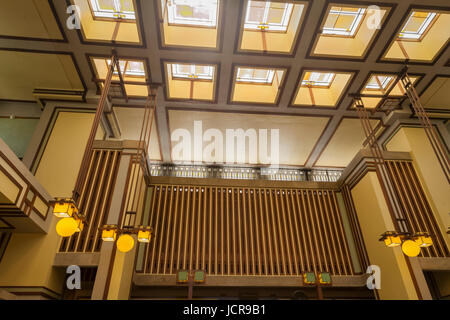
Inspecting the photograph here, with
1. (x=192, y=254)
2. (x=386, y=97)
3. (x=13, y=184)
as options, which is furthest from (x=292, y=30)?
(x=13, y=184)

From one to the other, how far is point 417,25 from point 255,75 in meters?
3.14

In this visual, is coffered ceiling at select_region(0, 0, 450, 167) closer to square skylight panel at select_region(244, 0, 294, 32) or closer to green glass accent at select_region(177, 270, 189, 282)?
square skylight panel at select_region(244, 0, 294, 32)

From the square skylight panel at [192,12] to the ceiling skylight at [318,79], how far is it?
2330 millimetres

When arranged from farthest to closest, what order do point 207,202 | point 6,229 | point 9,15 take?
point 207,202
point 9,15
point 6,229

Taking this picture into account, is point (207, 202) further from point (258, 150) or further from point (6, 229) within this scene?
point (6, 229)

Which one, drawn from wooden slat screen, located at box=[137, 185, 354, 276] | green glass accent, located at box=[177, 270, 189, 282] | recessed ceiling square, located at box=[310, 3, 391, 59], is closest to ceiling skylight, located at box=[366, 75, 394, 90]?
recessed ceiling square, located at box=[310, 3, 391, 59]

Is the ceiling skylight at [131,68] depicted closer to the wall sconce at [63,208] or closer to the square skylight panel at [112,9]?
the square skylight panel at [112,9]

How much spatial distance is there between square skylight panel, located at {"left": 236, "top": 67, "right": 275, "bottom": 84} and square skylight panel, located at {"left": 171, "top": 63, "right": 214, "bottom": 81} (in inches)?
25.5

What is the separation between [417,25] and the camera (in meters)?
5.31

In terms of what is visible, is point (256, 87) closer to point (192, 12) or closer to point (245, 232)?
point (192, 12)

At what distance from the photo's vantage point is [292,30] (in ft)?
17.1

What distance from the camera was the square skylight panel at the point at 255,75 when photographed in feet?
20.2

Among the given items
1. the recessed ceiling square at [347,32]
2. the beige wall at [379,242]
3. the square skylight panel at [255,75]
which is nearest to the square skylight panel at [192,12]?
the square skylight panel at [255,75]
